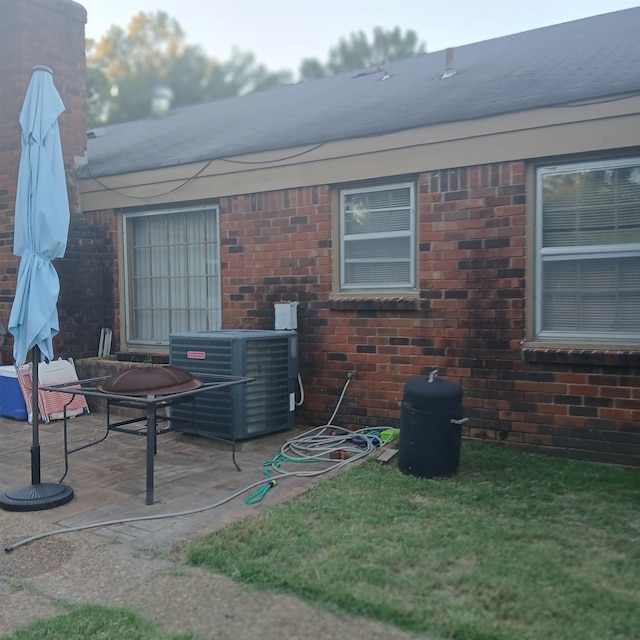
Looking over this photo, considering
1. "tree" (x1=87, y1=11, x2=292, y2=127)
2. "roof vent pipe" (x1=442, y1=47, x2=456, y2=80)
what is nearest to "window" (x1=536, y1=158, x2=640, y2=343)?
"roof vent pipe" (x1=442, y1=47, x2=456, y2=80)

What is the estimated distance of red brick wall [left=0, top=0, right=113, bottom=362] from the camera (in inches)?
356

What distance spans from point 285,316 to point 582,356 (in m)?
2.97

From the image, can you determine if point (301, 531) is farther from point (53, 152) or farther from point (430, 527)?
point (53, 152)

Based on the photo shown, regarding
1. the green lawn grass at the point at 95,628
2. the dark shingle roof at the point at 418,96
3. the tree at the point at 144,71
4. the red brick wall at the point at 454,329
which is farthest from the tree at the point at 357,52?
the green lawn grass at the point at 95,628

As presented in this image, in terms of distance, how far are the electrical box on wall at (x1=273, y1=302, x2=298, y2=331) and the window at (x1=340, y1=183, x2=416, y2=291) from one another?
584 mm

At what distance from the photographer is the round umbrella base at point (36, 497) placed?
4984 millimetres

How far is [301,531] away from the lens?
14.2ft

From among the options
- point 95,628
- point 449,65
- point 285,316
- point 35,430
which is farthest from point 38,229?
point 449,65

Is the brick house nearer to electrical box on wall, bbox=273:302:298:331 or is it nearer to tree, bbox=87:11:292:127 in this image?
electrical box on wall, bbox=273:302:298:331

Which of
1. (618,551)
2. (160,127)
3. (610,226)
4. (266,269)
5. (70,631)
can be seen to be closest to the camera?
(70,631)

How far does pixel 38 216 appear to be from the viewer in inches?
199

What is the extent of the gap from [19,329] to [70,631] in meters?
2.60

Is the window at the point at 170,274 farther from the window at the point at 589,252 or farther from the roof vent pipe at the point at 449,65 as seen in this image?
the window at the point at 589,252

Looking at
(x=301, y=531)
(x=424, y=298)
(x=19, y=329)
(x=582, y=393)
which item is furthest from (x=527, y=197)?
(x=19, y=329)
